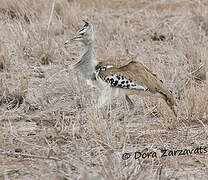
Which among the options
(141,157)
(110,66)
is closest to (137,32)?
(110,66)

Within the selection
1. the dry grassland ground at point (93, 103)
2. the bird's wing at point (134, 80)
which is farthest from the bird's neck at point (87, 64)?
the dry grassland ground at point (93, 103)

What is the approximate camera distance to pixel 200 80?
6.38 meters

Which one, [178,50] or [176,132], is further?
[178,50]

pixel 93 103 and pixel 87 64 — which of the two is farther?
pixel 87 64

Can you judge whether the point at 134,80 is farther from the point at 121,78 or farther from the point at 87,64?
the point at 87,64

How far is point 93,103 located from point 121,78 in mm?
295

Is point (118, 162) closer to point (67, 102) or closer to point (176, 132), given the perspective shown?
point (176, 132)

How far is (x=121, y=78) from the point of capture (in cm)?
471

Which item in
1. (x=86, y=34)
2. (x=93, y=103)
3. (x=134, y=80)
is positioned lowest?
(x=93, y=103)

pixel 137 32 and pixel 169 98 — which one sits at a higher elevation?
pixel 169 98

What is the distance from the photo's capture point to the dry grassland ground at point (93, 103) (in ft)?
11.6

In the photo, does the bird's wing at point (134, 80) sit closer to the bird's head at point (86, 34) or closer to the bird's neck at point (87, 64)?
the bird's neck at point (87, 64)

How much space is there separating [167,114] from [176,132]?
24cm

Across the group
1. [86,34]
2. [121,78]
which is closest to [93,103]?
[121,78]
